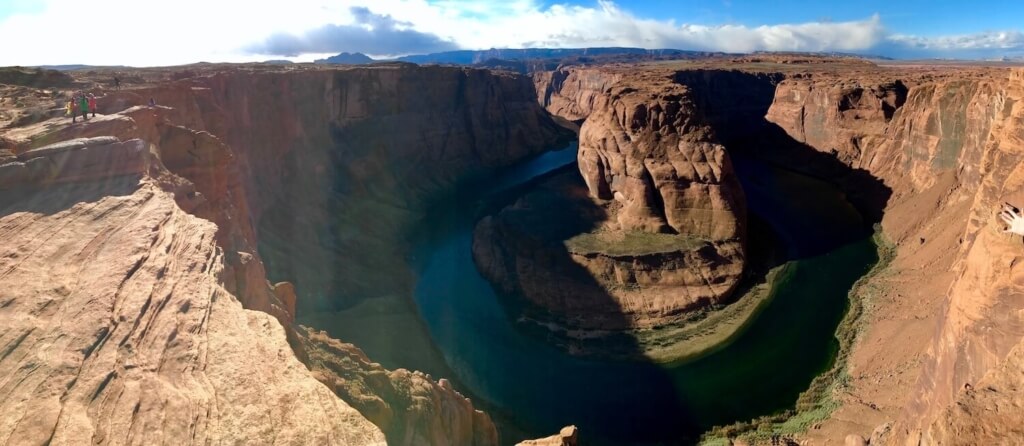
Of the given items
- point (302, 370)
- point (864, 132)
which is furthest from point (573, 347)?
point (864, 132)

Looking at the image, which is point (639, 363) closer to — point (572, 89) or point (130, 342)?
point (130, 342)

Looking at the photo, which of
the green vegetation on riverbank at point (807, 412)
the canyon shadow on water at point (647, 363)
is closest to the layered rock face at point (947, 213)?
the green vegetation on riverbank at point (807, 412)

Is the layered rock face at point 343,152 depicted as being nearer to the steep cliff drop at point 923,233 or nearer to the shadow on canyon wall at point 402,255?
the shadow on canyon wall at point 402,255

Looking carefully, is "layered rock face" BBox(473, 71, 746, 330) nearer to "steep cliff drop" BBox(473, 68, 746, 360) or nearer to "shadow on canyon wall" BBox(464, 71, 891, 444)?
"steep cliff drop" BBox(473, 68, 746, 360)

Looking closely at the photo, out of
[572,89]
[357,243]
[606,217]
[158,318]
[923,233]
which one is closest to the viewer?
[158,318]

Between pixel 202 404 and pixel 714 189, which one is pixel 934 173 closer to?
pixel 714 189

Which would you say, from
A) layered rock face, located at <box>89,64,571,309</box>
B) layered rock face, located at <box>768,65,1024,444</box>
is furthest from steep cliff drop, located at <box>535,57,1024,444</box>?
layered rock face, located at <box>89,64,571,309</box>

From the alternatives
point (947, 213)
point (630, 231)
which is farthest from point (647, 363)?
point (947, 213)
